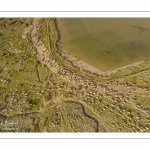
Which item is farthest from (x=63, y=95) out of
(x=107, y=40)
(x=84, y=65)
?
(x=107, y=40)

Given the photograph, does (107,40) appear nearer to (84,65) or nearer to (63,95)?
(84,65)

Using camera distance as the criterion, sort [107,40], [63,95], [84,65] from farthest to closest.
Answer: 1. [107,40]
2. [84,65]
3. [63,95]

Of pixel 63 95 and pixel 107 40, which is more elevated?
pixel 107 40

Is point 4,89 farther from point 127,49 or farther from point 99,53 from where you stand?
point 127,49

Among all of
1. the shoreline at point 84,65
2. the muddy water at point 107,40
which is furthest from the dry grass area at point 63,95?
the muddy water at point 107,40

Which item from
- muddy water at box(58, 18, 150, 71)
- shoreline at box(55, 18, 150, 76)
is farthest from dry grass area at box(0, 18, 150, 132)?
muddy water at box(58, 18, 150, 71)

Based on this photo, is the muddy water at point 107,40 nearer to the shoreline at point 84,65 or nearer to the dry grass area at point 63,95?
the shoreline at point 84,65

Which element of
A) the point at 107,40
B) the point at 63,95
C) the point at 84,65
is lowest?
the point at 63,95
